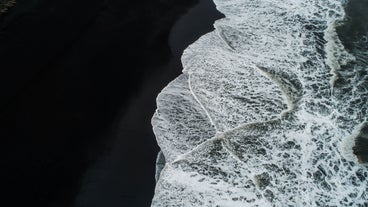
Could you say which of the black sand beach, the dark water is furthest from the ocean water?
the black sand beach

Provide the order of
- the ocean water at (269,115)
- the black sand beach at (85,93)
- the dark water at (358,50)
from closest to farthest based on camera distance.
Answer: the ocean water at (269,115) < the black sand beach at (85,93) < the dark water at (358,50)

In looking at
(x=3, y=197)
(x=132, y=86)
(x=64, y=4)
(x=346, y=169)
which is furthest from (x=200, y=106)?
(x=64, y=4)

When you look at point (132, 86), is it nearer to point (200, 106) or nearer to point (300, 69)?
point (200, 106)

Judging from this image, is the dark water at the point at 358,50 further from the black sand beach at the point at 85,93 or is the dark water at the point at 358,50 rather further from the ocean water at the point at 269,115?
the black sand beach at the point at 85,93

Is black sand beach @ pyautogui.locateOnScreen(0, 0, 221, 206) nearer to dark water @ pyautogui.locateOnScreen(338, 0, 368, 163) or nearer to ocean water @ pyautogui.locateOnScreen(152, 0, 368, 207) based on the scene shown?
ocean water @ pyautogui.locateOnScreen(152, 0, 368, 207)

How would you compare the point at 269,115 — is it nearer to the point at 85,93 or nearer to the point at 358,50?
the point at 358,50

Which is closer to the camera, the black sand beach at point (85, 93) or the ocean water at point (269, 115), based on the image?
the ocean water at point (269, 115)

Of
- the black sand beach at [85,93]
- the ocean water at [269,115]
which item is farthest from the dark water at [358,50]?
the black sand beach at [85,93]
